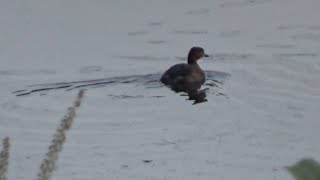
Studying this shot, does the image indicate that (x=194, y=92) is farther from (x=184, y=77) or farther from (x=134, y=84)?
(x=134, y=84)

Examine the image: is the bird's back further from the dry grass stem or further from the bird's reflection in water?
the dry grass stem

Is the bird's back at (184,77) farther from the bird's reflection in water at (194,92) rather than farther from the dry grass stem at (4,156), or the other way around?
the dry grass stem at (4,156)

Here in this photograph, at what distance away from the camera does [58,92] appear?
38.5 feet

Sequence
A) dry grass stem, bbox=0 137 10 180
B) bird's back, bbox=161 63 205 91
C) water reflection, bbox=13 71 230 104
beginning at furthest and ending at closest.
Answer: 1. bird's back, bbox=161 63 205 91
2. water reflection, bbox=13 71 230 104
3. dry grass stem, bbox=0 137 10 180

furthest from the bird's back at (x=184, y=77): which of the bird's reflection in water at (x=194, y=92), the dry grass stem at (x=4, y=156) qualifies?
the dry grass stem at (x=4, y=156)

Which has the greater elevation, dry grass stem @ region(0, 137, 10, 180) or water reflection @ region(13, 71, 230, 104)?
dry grass stem @ region(0, 137, 10, 180)

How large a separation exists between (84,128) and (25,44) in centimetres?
478

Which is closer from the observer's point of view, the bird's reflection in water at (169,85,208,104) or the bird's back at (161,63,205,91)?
the bird's reflection in water at (169,85,208,104)

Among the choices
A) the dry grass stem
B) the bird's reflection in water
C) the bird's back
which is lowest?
the bird's reflection in water

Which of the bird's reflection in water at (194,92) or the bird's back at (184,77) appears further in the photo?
the bird's back at (184,77)

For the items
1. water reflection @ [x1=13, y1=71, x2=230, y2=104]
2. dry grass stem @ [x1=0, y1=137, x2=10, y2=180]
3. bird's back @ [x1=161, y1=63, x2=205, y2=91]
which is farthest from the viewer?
bird's back @ [x1=161, y1=63, x2=205, y2=91]

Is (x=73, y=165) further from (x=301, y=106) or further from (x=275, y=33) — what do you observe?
(x=275, y=33)

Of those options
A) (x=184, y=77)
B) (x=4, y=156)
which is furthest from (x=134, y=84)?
(x=4, y=156)

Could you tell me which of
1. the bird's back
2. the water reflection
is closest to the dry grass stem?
the water reflection
